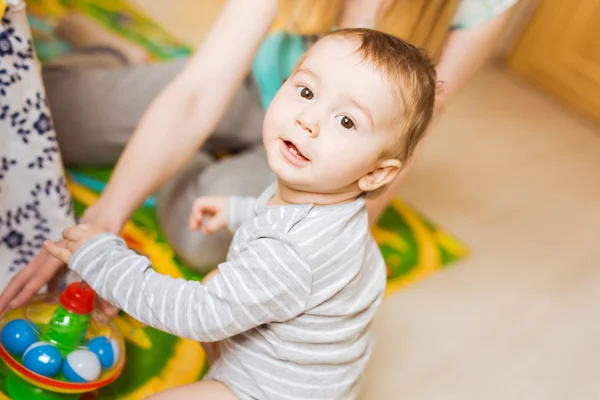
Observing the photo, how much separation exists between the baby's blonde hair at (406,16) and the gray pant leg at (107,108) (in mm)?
288

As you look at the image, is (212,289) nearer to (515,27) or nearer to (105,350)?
(105,350)

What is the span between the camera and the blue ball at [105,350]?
81cm

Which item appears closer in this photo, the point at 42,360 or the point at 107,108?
the point at 42,360

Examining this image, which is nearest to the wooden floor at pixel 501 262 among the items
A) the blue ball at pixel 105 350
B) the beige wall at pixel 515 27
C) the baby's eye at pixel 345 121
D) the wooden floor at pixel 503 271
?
the wooden floor at pixel 503 271

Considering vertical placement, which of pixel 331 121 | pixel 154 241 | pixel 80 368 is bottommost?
pixel 154 241

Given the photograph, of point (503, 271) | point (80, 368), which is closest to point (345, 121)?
point (80, 368)

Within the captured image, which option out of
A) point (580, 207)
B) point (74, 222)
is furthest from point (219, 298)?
point (580, 207)

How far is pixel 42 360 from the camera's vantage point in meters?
0.75

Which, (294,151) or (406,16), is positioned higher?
(406,16)

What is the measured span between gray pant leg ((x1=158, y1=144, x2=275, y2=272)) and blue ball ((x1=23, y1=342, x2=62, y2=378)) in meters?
0.39

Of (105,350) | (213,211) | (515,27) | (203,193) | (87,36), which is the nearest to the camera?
(105,350)

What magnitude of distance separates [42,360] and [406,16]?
0.67 m

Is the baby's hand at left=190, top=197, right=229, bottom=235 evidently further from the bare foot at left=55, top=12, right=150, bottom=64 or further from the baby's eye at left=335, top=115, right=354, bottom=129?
the bare foot at left=55, top=12, right=150, bottom=64

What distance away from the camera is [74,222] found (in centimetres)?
99
